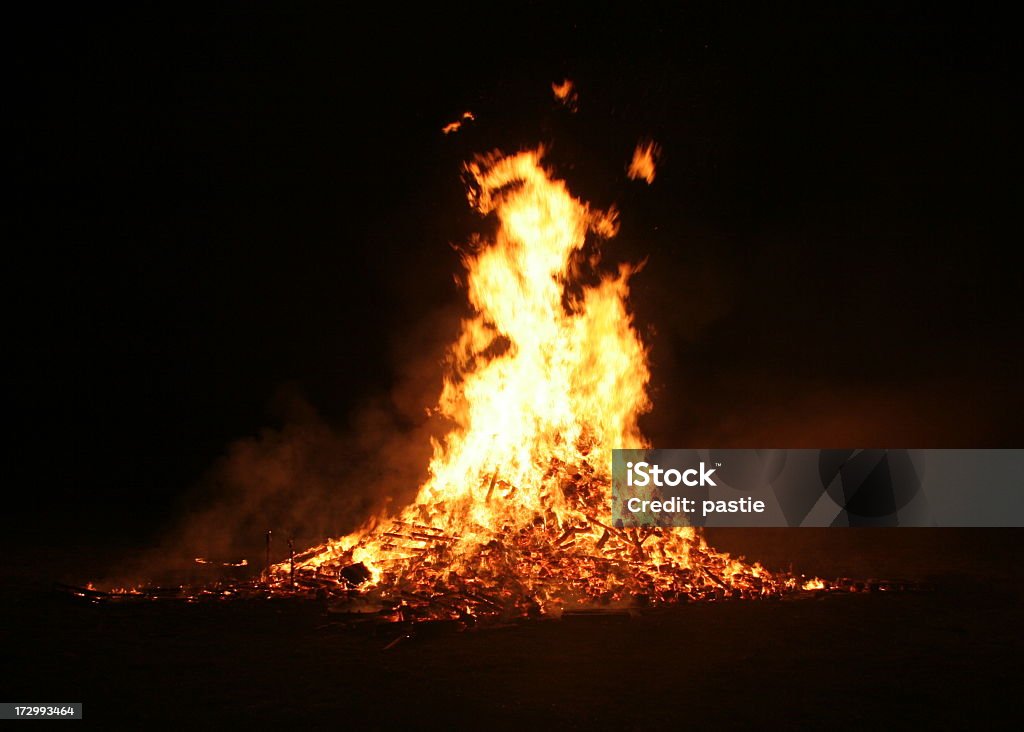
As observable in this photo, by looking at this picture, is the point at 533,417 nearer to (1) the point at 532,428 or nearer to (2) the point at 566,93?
(1) the point at 532,428

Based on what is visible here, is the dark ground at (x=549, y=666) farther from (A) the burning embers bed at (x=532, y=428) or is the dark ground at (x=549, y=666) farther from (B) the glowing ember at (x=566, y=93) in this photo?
(B) the glowing ember at (x=566, y=93)

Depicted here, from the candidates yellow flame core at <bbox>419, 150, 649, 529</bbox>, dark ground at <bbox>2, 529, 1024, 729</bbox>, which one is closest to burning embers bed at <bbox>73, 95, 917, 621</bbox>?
yellow flame core at <bbox>419, 150, 649, 529</bbox>

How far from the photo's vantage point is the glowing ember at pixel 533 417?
9.77 metres

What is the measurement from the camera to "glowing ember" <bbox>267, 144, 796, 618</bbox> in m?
9.77

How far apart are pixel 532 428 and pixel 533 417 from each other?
129 millimetres

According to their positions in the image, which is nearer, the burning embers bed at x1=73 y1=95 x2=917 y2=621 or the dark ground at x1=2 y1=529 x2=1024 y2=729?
the dark ground at x1=2 y1=529 x2=1024 y2=729

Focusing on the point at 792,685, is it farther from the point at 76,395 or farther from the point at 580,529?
the point at 76,395

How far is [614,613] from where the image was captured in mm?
8570

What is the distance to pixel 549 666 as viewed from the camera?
22.4 ft

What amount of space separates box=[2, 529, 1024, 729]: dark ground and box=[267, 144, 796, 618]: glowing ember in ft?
4.18

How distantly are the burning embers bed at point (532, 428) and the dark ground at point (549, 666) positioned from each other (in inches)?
44.2

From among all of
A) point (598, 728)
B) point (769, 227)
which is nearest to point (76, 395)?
point (769, 227)

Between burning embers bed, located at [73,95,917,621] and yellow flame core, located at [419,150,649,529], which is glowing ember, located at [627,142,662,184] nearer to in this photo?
burning embers bed, located at [73,95,917,621]

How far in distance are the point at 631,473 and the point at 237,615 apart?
486 cm
